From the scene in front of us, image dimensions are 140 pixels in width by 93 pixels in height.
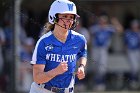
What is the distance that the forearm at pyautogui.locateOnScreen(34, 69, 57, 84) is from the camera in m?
5.11

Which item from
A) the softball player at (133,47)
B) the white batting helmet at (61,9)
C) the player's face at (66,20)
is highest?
the white batting helmet at (61,9)

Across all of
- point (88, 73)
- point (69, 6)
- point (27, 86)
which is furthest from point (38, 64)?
point (88, 73)

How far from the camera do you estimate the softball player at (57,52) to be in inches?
208

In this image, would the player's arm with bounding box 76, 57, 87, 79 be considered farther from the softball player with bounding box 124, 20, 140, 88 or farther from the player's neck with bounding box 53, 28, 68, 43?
the softball player with bounding box 124, 20, 140, 88

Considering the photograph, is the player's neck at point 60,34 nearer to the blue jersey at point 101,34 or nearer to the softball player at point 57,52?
the softball player at point 57,52

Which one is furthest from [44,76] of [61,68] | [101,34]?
[101,34]

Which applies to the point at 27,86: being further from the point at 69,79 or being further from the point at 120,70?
the point at 69,79

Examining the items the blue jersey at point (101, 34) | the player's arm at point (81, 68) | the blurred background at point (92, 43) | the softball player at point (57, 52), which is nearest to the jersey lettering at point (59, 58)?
the softball player at point (57, 52)

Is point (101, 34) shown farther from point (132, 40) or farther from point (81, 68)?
point (81, 68)

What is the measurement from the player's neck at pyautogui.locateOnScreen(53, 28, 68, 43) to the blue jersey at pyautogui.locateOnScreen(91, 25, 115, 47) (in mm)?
6594

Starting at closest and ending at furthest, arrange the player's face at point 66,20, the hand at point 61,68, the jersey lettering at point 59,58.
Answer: the hand at point 61,68 → the player's face at point 66,20 → the jersey lettering at point 59,58

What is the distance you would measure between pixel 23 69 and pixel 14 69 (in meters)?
1.97

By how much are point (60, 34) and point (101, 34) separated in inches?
266

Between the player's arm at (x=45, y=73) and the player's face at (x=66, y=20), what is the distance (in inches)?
14.7
